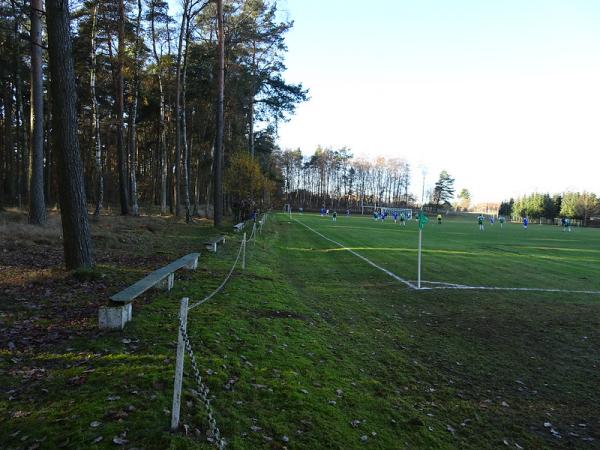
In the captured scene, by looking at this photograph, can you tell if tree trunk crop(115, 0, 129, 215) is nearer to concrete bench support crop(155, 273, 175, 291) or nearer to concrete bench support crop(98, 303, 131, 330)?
concrete bench support crop(155, 273, 175, 291)

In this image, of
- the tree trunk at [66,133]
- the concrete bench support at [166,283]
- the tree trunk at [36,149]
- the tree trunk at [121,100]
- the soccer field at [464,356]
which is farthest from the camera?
the tree trunk at [121,100]

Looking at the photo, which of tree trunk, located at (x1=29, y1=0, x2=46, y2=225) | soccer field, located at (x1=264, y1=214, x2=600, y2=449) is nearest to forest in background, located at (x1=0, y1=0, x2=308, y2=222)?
tree trunk, located at (x1=29, y1=0, x2=46, y2=225)

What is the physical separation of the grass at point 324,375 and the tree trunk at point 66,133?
5.47 ft

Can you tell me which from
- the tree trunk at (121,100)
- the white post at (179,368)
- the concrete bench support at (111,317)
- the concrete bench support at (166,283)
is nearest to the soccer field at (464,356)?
the white post at (179,368)

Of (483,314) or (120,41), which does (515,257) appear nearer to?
(483,314)

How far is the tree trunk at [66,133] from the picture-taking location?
8.32 meters

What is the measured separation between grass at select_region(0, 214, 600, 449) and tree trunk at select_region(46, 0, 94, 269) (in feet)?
5.47

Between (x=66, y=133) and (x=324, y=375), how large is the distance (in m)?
6.79

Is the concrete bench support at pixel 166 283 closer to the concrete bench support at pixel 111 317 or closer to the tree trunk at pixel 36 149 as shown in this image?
the concrete bench support at pixel 111 317

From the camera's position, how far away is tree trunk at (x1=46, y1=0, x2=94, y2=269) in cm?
832

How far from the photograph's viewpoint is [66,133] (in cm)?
854

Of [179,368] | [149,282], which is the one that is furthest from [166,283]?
[179,368]

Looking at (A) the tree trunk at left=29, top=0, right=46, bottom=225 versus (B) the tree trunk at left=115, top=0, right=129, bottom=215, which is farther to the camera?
(B) the tree trunk at left=115, top=0, right=129, bottom=215

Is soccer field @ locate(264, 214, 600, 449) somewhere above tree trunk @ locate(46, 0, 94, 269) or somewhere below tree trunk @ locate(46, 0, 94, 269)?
below
